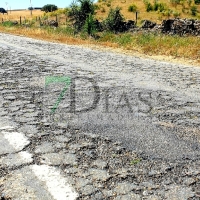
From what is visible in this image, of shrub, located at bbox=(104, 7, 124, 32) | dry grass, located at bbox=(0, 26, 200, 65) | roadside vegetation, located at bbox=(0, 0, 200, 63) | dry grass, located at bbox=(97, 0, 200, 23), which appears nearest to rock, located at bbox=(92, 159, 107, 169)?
dry grass, located at bbox=(0, 26, 200, 65)

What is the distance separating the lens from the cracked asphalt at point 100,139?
281 cm

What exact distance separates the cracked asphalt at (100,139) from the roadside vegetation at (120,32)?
7.42 meters

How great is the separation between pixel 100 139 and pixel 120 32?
20104 mm

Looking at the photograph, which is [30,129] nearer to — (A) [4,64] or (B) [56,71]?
(B) [56,71]

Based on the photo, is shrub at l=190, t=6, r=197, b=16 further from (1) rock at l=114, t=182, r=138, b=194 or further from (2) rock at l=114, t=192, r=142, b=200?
(2) rock at l=114, t=192, r=142, b=200

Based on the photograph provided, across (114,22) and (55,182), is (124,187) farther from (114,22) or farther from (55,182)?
(114,22)

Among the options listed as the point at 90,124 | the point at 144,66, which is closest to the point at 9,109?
the point at 90,124

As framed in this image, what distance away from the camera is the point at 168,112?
495 cm

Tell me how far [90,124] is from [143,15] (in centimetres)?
3025

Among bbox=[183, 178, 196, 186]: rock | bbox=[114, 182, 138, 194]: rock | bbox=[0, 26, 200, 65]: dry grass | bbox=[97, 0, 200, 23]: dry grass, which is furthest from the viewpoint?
bbox=[97, 0, 200, 23]: dry grass

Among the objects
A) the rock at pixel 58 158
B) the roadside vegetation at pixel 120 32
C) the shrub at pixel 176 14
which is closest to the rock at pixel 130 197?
the rock at pixel 58 158

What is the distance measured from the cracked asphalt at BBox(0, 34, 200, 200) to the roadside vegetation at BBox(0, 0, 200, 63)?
742cm

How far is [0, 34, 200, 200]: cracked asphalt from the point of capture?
111 inches

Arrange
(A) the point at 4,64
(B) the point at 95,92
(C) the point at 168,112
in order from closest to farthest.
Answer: (C) the point at 168,112 → (B) the point at 95,92 → (A) the point at 4,64
